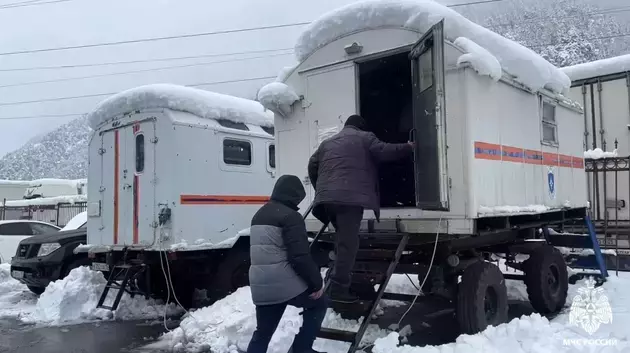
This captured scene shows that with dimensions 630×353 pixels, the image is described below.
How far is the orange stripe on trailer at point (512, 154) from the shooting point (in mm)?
6081

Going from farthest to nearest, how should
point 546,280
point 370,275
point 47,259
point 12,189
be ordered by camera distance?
point 12,189, point 47,259, point 546,280, point 370,275

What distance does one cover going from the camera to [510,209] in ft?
19.8

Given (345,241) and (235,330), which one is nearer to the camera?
(345,241)

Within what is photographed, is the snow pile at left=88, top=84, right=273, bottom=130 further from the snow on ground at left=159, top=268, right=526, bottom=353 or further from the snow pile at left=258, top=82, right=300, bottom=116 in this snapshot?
A: the snow on ground at left=159, top=268, right=526, bottom=353

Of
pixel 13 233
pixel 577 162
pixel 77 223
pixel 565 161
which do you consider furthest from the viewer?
pixel 13 233

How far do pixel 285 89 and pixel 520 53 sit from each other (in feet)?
9.34

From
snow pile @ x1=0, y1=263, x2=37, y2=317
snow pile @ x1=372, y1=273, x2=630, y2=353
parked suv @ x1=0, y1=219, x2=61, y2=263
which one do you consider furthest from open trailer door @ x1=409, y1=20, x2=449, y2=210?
parked suv @ x1=0, y1=219, x2=61, y2=263

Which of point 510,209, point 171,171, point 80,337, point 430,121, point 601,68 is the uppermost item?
point 601,68

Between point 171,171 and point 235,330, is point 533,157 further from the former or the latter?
point 171,171

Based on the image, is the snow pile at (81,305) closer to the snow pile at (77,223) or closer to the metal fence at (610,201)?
the snow pile at (77,223)

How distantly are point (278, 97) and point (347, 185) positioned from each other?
1.99m

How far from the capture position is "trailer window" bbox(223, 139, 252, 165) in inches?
353

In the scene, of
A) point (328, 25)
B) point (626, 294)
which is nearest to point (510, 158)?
point (328, 25)

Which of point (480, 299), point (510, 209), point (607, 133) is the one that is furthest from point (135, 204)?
point (607, 133)
